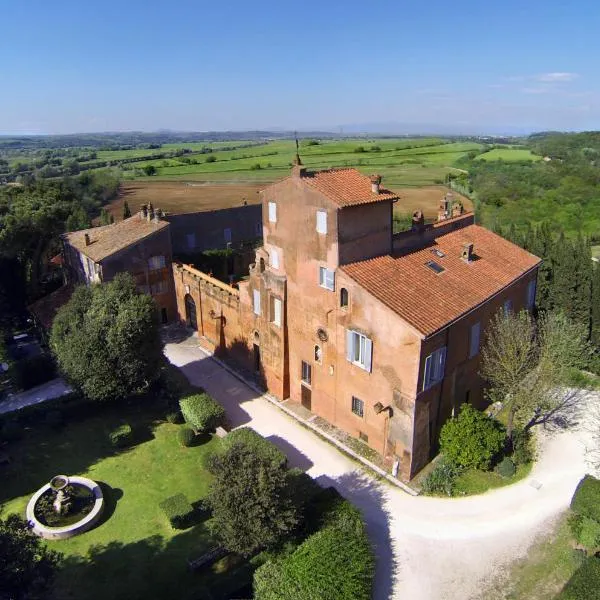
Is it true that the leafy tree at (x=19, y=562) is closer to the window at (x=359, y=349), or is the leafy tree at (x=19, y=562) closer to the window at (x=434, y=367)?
the window at (x=359, y=349)

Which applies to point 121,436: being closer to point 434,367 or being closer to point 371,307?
point 371,307

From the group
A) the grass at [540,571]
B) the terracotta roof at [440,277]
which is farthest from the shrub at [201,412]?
the grass at [540,571]

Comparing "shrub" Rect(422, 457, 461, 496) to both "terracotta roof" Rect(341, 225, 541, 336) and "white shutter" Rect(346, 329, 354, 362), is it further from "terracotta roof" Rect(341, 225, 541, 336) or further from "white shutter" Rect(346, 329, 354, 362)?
"terracotta roof" Rect(341, 225, 541, 336)

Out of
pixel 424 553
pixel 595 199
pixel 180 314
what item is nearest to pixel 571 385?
pixel 424 553

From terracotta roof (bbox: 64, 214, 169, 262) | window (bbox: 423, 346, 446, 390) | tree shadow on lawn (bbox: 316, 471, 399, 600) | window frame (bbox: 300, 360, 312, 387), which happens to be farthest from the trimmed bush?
terracotta roof (bbox: 64, 214, 169, 262)

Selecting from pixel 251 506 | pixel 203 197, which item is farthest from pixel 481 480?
pixel 203 197

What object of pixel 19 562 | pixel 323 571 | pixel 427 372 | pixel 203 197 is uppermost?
pixel 203 197
